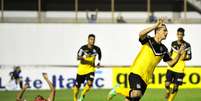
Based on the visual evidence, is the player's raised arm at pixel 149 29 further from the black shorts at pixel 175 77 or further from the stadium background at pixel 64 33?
the stadium background at pixel 64 33

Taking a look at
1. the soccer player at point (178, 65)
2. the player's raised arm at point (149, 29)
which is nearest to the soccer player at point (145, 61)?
the player's raised arm at point (149, 29)

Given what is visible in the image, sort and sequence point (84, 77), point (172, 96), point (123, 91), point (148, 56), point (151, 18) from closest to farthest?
point (148, 56), point (123, 91), point (172, 96), point (84, 77), point (151, 18)

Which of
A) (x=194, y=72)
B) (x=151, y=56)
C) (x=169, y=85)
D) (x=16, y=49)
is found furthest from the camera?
(x=16, y=49)

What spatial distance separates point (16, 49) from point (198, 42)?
10.6m

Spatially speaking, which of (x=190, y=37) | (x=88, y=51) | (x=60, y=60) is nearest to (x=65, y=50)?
(x=60, y=60)

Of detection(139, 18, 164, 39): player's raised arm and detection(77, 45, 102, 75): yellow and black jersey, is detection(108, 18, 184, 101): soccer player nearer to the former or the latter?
detection(139, 18, 164, 39): player's raised arm

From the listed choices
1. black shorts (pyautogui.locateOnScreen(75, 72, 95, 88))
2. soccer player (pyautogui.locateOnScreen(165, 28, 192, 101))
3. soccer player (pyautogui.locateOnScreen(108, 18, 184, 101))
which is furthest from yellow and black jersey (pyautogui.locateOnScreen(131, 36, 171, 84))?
black shorts (pyautogui.locateOnScreen(75, 72, 95, 88))

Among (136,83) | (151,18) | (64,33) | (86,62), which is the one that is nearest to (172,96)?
(86,62)

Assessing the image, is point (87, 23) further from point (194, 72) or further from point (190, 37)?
point (194, 72)

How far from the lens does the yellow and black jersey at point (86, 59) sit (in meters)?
20.2

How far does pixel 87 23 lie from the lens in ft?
118

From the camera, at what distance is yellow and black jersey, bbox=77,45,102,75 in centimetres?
2016

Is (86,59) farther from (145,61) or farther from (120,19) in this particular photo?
(120,19)

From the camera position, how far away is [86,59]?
2056 cm
